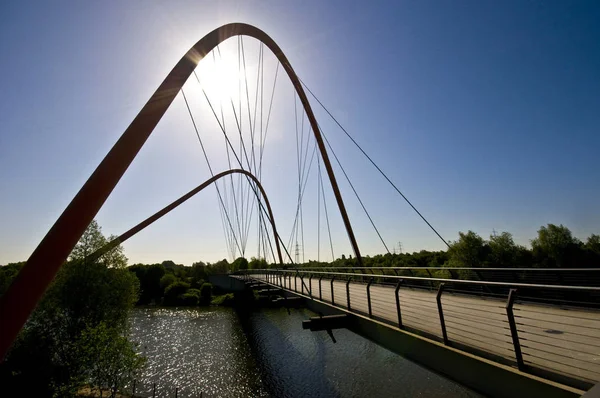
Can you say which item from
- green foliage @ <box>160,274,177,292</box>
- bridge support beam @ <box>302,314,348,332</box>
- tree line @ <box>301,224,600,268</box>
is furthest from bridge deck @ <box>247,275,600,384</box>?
green foliage @ <box>160,274,177,292</box>

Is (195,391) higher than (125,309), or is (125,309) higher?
(125,309)

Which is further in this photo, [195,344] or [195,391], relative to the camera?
[195,344]

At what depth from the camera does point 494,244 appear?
47844 mm

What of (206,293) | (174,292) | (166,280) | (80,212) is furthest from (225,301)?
(80,212)

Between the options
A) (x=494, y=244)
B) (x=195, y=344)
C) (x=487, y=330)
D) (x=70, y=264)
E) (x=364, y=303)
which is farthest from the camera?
(x=494, y=244)

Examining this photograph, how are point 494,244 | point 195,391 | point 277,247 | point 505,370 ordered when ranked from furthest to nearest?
point 494,244 < point 277,247 < point 195,391 < point 505,370

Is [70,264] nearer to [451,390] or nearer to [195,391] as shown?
[195,391]

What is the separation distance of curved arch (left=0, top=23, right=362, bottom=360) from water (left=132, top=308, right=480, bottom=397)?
1758 centimetres

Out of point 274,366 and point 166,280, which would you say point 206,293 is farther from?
point 274,366

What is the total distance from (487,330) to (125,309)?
26.3 metres

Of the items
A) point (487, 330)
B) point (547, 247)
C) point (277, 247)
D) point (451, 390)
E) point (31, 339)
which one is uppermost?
point (277, 247)

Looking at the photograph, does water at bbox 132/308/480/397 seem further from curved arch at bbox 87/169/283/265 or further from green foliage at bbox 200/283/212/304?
green foliage at bbox 200/283/212/304

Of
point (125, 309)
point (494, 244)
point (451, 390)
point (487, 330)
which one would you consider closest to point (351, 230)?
point (451, 390)

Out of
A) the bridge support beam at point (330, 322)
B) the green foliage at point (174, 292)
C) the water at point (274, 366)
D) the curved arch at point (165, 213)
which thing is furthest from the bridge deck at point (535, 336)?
the green foliage at point (174, 292)
